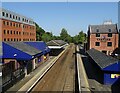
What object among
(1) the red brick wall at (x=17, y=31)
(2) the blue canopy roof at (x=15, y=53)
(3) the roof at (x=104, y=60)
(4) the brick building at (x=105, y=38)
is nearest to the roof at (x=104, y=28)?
(4) the brick building at (x=105, y=38)

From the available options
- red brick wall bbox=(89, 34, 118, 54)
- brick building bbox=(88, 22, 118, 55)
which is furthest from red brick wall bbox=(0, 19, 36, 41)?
red brick wall bbox=(89, 34, 118, 54)

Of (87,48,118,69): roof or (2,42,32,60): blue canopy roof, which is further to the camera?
(2,42,32,60): blue canopy roof

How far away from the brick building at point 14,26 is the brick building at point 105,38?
28227 mm

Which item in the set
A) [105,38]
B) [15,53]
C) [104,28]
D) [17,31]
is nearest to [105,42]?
[105,38]

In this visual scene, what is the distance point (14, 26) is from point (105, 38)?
34552 millimetres

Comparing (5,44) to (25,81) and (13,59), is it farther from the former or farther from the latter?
(25,81)

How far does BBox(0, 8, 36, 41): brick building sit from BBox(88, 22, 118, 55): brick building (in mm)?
28227

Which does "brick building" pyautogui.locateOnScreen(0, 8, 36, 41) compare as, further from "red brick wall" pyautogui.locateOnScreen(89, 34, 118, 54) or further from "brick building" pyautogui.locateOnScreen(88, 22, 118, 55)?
"brick building" pyautogui.locateOnScreen(88, 22, 118, 55)

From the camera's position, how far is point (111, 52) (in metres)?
66.6

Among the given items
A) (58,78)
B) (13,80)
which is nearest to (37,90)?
(13,80)

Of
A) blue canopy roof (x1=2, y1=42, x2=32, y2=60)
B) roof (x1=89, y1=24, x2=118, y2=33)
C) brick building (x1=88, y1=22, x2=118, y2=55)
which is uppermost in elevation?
roof (x1=89, y1=24, x2=118, y2=33)

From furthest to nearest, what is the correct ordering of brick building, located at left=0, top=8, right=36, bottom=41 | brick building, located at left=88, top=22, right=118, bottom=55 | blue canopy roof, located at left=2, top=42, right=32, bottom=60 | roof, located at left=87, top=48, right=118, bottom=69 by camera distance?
brick building, located at left=0, top=8, right=36, bottom=41, brick building, located at left=88, top=22, right=118, bottom=55, blue canopy roof, located at left=2, top=42, right=32, bottom=60, roof, located at left=87, top=48, right=118, bottom=69

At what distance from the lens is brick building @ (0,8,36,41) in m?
70.4

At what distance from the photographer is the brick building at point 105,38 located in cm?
6619
